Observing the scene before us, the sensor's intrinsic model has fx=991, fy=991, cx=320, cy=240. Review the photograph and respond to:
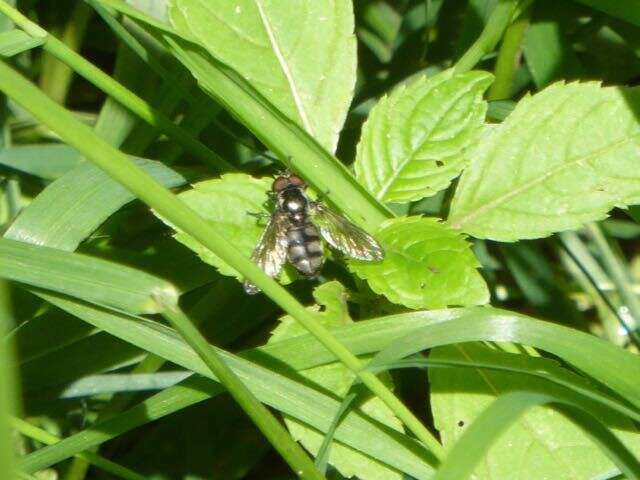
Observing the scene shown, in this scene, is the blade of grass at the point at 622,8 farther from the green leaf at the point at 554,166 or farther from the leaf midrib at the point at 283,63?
the leaf midrib at the point at 283,63

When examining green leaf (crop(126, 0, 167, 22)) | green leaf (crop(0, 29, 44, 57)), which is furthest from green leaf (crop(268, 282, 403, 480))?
green leaf (crop(126, 0, 167, 22))

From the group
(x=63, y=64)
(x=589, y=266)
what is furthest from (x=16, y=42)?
(x=589, y=266)

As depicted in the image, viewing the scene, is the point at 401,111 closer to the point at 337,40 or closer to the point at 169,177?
the point at 337,40

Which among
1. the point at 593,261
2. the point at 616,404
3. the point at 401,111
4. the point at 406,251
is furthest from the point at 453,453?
the point at 593,261

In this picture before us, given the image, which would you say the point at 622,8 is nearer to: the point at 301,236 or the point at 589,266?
the point at 589,266

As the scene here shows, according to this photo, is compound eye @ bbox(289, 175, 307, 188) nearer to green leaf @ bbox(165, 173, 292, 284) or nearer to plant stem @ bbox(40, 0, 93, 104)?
green leaf @ bbox(165, 173, 292, 284)
